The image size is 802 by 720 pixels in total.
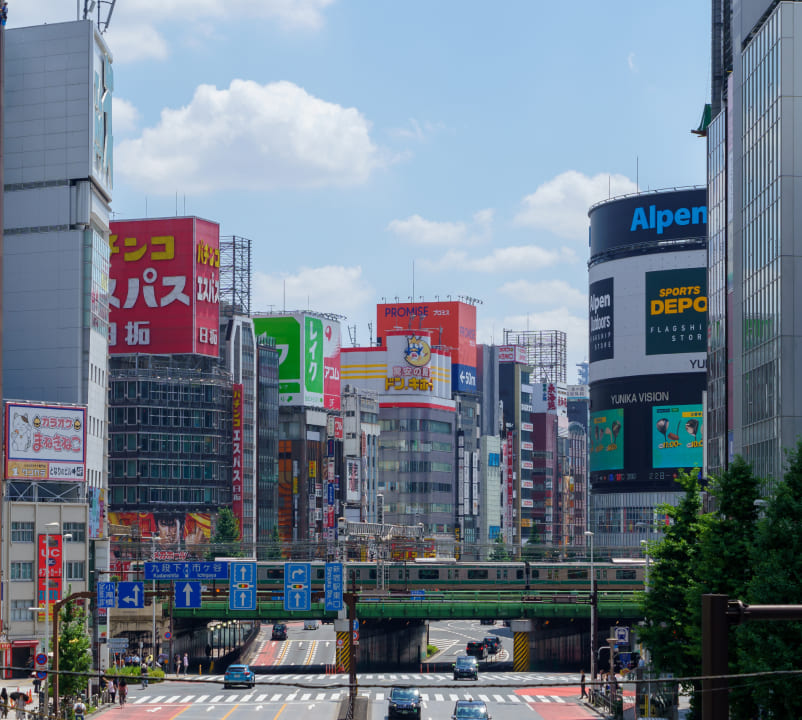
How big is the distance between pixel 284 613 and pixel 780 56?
225 feet

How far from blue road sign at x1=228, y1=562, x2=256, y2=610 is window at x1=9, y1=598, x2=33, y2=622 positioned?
92.9 feet

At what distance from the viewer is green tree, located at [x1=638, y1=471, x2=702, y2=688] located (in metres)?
62.2

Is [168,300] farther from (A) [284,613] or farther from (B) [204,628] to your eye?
(A) [284,613]

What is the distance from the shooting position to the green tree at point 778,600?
133 ft

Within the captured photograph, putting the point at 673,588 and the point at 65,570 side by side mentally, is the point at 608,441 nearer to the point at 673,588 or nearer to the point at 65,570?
the point at 65,570

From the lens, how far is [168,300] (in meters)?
175

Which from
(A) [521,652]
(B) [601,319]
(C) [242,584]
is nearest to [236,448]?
(B) [601,319]

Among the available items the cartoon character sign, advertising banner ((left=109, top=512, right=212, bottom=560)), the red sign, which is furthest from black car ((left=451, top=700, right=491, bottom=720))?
advertising banner ((left=109, top=512, right=212, bottom=560))

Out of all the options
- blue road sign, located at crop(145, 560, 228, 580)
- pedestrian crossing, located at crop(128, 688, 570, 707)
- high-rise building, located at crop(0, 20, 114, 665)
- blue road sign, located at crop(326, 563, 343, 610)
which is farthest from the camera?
high-rise building, located at crop(0, 20, 114, 665)

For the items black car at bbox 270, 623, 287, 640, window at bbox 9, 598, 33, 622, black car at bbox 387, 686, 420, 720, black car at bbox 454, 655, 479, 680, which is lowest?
black car at bbox 270, 623, 287, 640

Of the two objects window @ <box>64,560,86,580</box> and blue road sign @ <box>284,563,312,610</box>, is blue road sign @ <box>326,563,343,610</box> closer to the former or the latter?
blue road sign @ <box>284,563,312,610</box>

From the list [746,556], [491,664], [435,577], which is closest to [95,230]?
[435,577]

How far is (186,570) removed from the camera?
302 feet

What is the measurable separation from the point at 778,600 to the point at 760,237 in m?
34.1
